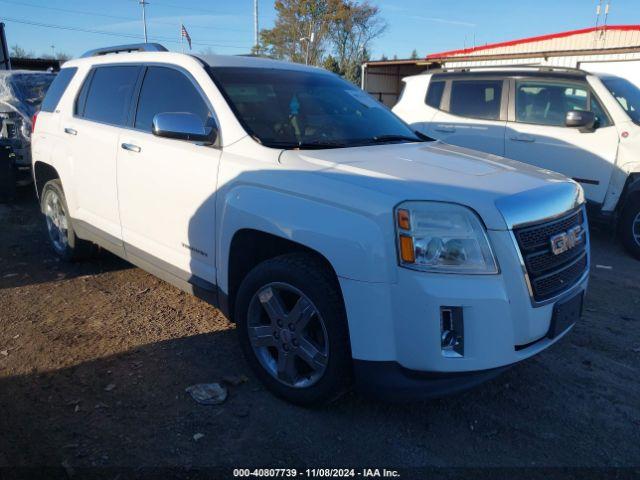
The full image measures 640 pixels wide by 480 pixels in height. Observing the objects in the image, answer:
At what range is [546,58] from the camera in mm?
14297

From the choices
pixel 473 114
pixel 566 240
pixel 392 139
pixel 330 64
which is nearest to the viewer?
pixel 566 240

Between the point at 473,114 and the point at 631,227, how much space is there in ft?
8.20

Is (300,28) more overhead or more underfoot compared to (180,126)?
more overhead

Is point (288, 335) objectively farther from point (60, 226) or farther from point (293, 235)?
point (60, 226)

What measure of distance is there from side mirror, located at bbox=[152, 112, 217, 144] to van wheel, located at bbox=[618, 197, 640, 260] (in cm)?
514

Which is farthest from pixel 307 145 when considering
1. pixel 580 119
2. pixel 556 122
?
pixel 556 122

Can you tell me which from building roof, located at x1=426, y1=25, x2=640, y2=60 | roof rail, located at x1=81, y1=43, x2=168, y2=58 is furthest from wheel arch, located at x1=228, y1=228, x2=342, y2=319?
building roof, located at x1=426, y1=25, x2=640, y2=60

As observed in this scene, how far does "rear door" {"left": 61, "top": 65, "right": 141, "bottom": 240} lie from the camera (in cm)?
415

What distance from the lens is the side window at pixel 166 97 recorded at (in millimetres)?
3523

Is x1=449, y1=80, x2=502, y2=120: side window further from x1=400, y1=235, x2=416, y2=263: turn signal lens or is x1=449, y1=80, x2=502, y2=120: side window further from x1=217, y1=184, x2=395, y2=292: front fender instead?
x1=400, y1=235, x2=416, y2=263: turn signal lens

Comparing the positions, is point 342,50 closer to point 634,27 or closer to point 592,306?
point 634,27

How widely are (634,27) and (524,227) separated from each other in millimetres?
23828

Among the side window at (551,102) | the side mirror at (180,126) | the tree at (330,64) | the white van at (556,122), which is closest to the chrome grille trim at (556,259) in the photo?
the side mirror at (180,126)

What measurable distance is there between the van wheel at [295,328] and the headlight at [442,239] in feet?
1.53
